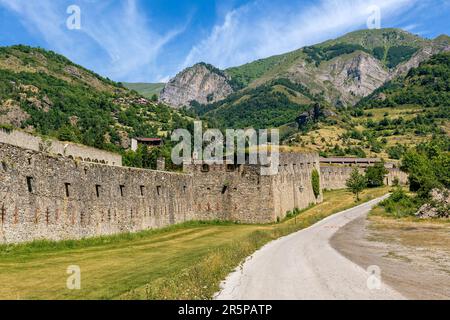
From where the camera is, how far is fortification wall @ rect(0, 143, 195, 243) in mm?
25094

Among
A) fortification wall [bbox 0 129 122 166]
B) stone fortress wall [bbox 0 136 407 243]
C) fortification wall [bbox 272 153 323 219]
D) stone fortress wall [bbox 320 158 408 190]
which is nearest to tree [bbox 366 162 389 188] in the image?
stone fortress wall [bbox 320 158 408 190]

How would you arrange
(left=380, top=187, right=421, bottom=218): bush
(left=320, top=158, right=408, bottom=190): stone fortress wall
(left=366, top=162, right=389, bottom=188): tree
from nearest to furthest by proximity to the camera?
(left=380, top=187, right=421, bottom=218): bush
(left=320, top=158, right=408, bottom=190): stone fortress wall
(left=366, top=162, right=389, bottom=188): tree

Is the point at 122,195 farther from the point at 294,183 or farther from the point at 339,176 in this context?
the point at 339,176

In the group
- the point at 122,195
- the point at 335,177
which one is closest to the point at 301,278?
the point at 122,195

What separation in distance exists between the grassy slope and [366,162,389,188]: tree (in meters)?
85.8

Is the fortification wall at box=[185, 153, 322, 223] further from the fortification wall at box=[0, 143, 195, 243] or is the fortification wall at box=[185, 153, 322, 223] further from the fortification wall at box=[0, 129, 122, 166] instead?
the fortification wall at box=[0, 129, 122, 166]

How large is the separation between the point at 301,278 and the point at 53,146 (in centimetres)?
3752

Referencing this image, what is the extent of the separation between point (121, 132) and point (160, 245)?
14918 centimetres

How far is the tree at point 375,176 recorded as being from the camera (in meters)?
118

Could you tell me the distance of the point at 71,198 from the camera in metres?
31.0

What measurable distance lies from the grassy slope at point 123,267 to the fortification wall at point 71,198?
1.09 m

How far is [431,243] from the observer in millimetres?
35094

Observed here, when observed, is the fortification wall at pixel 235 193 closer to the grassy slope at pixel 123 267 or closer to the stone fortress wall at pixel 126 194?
the stone fortress wall at pixel 126 194
